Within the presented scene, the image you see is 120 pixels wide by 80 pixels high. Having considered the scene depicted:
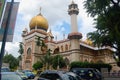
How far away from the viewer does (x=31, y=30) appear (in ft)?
260

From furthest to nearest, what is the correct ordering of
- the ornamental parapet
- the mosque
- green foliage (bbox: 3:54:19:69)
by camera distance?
green foliage (bbox: 3:54:19:69) < the mosque < the ornamental parapet

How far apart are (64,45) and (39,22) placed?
12290mm

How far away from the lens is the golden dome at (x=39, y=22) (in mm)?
76938

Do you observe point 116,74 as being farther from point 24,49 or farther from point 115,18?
point 24,49

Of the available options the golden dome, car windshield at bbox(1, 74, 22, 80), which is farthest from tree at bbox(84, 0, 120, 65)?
the golden dome

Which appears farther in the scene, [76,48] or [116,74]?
[76,48]

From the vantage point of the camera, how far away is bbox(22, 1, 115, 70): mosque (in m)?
64.4

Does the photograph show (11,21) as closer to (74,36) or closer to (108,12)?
(108,12)

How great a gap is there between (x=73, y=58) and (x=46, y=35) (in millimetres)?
17434

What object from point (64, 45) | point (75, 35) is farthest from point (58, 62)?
point (64, 45)

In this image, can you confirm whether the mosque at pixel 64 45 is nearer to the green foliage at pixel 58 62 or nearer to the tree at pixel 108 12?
Answer: the green foliage at pixel 58 62

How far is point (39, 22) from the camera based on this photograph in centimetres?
7706

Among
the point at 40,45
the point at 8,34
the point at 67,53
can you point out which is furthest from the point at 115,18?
the point at 40,45

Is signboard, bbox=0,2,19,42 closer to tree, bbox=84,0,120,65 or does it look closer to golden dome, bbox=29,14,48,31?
tree, bbox=84,0,120,65
